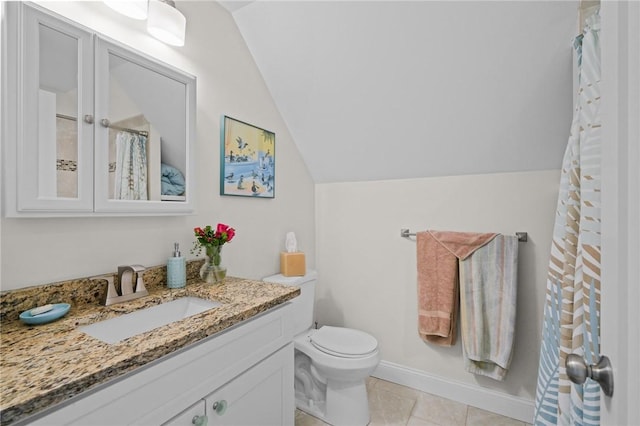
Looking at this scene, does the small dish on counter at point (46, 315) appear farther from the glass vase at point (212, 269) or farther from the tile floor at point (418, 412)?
the tile floor at point (418, 412)

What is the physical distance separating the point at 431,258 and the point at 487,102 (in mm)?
968

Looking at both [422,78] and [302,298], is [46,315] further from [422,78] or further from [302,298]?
[422,78]

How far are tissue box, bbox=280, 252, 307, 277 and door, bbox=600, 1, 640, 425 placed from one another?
1.66 m

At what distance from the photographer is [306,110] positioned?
6.91ft

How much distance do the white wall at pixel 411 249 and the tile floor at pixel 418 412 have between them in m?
0.14

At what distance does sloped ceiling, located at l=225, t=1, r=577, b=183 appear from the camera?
1472 millimetres

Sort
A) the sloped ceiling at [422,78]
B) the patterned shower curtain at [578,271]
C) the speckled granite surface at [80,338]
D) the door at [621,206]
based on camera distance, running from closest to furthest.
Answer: the door at [621,206] → the speckled granite surface at [80,338] → the patterned shower curtain at [578,271] → the sloped ceiling at [422,78]

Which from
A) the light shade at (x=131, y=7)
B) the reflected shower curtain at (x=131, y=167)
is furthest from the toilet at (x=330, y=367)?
the light shade at (x=131, y=7)

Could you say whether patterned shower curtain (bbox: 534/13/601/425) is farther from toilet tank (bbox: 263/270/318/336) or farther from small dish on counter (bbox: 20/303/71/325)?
small dish on counter (bbox: 20/303/71/325)

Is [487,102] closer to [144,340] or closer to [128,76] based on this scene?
[128,76]

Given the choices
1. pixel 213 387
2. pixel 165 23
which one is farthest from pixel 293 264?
pixel 165 23

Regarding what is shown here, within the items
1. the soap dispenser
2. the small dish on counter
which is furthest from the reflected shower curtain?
the small dish on counter

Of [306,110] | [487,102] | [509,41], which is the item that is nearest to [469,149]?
[487,102]

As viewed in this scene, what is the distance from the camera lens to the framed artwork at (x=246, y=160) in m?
1.76
